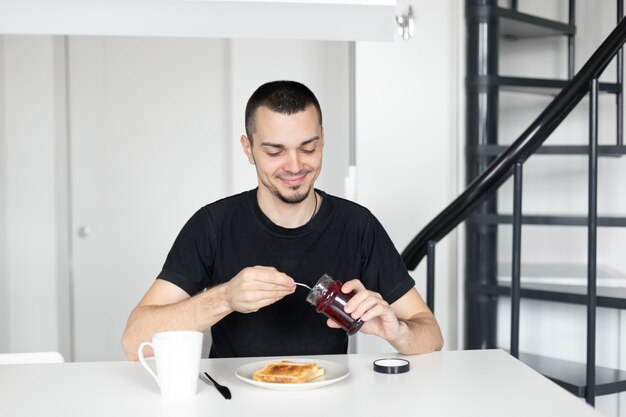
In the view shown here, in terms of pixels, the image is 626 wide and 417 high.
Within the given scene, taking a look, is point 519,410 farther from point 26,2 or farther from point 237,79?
point 237,79

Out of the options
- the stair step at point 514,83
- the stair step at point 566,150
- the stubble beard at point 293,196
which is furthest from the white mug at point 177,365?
the stair step at point 514,83

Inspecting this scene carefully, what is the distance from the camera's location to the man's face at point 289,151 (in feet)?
6.04

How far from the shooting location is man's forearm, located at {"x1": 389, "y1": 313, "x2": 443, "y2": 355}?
1658 millimetres

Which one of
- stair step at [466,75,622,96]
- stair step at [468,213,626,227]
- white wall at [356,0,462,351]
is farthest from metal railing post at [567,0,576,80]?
stair step at [468,213,626,227]

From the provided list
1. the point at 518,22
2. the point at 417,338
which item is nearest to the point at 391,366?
the point at 417,338

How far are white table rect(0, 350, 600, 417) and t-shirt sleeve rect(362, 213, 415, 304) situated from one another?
38cm

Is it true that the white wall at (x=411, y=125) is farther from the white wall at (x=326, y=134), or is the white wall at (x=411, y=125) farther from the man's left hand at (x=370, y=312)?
the man's left hand at (x=370, y=312)

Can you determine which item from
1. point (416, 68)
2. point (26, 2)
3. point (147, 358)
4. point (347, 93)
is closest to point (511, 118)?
point (416, 68)

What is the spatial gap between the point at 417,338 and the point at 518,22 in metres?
1.97

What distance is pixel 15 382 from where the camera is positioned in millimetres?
1445

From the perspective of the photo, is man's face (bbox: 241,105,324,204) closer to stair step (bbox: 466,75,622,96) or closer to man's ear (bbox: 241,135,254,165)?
man's ear (bbox: 241,135,254,165)

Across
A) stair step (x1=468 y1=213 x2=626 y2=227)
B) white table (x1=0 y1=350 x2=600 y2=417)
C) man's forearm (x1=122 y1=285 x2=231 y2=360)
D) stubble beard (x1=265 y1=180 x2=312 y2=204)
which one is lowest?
white table (x1=0 y1=350 x2=600 y2=417)

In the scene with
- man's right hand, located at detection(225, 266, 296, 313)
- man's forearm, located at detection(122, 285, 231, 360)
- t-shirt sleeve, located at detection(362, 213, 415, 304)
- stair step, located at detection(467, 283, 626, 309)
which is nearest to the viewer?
man's right hand, located at detection(225, 266, 296, 313)

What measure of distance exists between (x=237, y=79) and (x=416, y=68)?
77 cm
